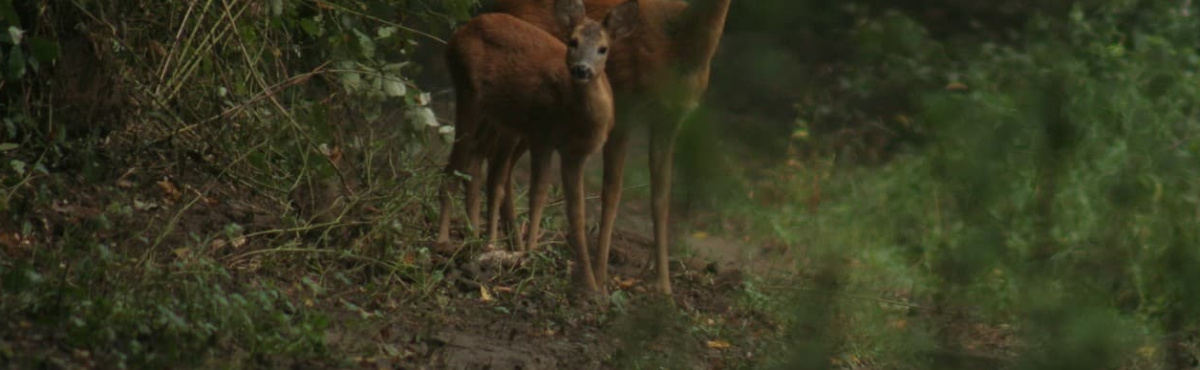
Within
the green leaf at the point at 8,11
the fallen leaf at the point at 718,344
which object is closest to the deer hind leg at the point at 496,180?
the fallen leaf at the point at 718,344

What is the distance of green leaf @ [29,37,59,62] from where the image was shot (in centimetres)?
569

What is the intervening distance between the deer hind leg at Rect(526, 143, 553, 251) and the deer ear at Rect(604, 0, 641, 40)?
0.57 meters

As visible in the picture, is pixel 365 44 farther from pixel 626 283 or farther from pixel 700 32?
pixel 700 32

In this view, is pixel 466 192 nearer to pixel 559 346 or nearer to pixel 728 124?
pixel 559 346

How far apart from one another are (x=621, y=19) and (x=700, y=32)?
436cm

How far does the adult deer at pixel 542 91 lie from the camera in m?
6.41

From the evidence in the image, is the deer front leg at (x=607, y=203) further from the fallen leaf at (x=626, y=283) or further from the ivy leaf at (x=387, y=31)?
the ivy leaf at (x=387, y=31)

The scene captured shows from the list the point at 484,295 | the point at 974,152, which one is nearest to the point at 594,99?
Answer: the point at 484,295

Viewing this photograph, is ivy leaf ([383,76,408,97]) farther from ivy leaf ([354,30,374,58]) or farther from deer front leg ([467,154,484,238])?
deer front leg ([467,154,484,238])

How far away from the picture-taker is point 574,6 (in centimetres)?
653

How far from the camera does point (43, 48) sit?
5.71m

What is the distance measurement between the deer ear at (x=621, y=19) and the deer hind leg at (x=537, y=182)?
0.57 meters

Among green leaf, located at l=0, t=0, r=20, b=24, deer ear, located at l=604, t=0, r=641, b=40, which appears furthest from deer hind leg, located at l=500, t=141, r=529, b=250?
green leaf, located at l=0, t=0, r=20, b=24

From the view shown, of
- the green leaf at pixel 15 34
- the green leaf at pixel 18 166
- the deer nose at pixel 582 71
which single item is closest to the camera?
the green leaf at pixel 15 34
